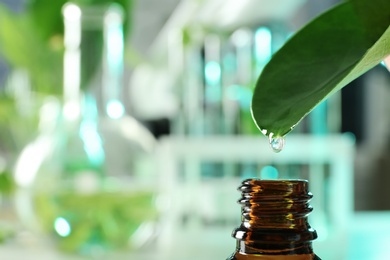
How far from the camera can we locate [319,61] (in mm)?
258

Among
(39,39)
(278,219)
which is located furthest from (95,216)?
(278,219)

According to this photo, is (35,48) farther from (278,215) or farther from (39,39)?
(278,215)

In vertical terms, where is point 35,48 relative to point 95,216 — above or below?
above

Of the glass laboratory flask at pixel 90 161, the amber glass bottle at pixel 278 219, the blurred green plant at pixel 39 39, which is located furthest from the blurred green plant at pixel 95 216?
the amber glass bottle at pixel 278 219

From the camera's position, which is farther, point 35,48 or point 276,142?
point 35,48

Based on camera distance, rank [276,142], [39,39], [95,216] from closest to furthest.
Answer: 1. [276,142]
2. [95,216]
3. [39,39]

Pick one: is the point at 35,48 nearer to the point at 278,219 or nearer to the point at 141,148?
the point at 141,148

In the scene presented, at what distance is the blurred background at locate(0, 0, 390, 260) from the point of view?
765 mm

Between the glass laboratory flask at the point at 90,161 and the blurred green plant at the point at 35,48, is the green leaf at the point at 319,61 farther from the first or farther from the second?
the blurred green plant at the point at 35,48

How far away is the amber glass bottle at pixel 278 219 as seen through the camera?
0.96 feet

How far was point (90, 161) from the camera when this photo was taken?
0.77 meters

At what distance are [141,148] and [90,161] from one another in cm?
5

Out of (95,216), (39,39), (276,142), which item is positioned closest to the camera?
(276,142)

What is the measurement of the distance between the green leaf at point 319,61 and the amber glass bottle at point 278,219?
54 mm
